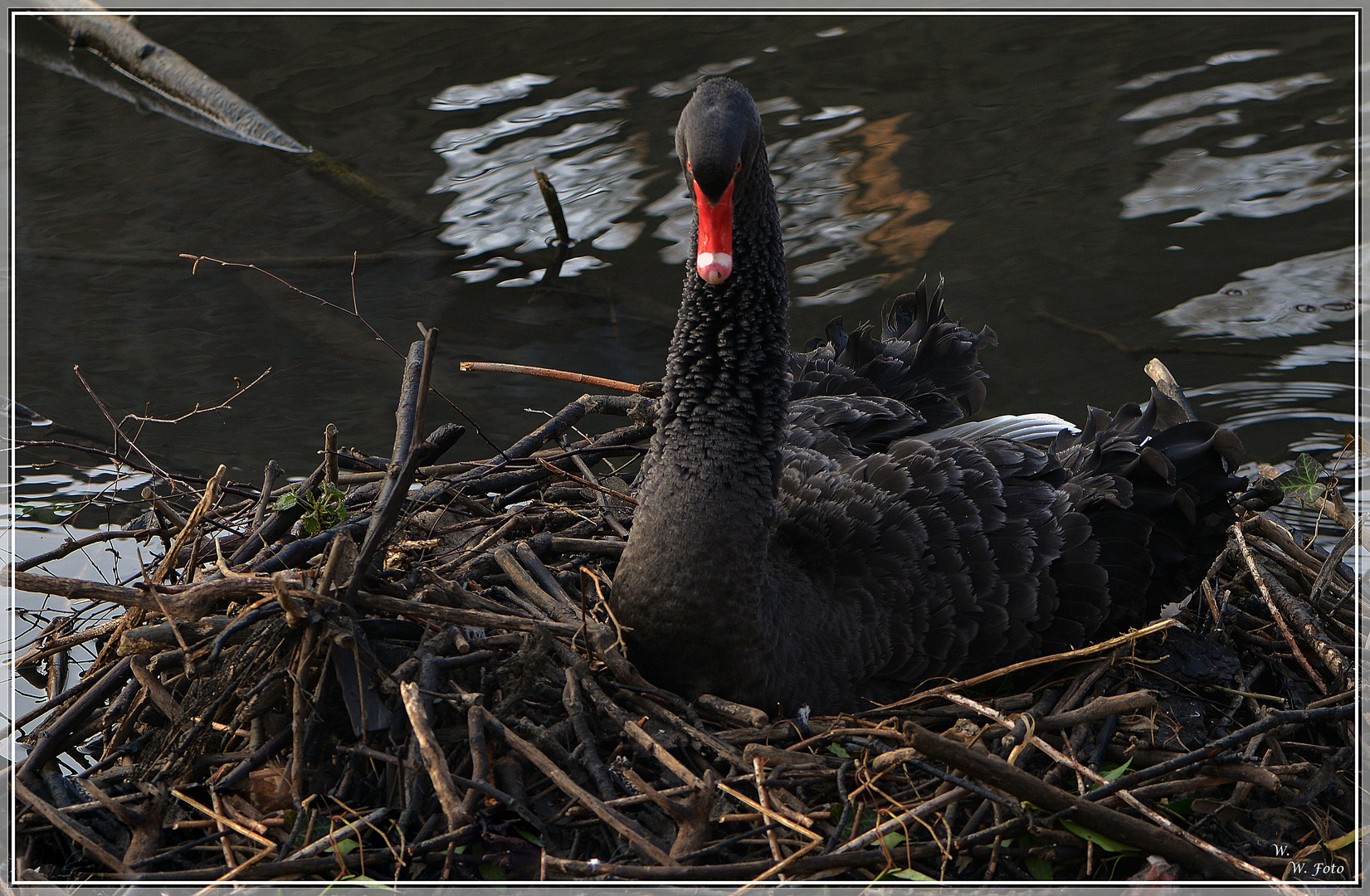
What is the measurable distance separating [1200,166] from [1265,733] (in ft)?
19.7

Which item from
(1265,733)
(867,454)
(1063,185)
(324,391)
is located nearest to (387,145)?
(324,391)

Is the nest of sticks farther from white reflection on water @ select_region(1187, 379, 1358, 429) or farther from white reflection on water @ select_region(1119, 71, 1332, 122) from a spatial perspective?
white reflection on water @ select_region(1119, 71, 1332, 122)

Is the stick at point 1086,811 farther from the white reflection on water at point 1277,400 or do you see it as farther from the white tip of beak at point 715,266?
the white reflection on water at point 1277,400

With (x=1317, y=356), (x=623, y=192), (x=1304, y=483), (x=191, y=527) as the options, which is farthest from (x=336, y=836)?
(x=1317, y=356)

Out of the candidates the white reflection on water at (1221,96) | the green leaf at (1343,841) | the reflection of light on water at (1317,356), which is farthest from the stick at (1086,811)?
the white reflection on water at (1221,96)

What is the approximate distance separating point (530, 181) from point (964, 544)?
5555 mm

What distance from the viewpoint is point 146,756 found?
312 centimetres

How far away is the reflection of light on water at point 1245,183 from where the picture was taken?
8006 millimetres

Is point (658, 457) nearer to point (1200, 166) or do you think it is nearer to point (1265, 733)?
point (1265, 733)

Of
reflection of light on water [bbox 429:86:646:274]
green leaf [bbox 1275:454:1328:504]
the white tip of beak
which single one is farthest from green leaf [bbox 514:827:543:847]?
reflection of light on water [bbox 429:86:646:274]

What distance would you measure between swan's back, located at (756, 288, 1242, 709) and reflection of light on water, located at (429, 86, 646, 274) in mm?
4277

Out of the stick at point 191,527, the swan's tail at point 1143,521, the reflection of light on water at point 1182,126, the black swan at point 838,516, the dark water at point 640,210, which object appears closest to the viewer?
the black swan at point 838,516

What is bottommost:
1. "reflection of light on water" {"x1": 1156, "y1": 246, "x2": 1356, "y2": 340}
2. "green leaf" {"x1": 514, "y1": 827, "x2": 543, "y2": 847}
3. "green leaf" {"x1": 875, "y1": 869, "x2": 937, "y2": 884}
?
"reflection of light on water" {"x1": 1156, "y1": 246, "x2": 1356, "y2": 340}

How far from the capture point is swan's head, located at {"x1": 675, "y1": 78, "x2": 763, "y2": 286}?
2891 mm
